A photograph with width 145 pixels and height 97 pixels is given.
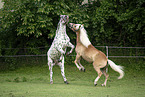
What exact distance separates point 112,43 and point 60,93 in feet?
38.5

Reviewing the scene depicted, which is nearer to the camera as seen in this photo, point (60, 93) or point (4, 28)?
point (60, 93)

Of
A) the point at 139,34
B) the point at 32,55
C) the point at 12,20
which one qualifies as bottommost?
the point at 32,55

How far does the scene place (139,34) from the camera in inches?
669

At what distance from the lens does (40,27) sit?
16375mm

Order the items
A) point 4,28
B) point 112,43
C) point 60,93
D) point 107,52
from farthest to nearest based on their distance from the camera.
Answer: point 112,43 < point 4,28 < point 107,52 < point 60,93

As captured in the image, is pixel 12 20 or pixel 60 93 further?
pixel 12 20

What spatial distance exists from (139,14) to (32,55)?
7085 mm

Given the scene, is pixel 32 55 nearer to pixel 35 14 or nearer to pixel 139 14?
pixel 35 14

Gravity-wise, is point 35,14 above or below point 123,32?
above

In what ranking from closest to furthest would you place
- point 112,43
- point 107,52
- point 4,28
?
point 107,52, point 4,28, point 112,43

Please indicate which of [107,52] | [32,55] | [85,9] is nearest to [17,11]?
[32,55]

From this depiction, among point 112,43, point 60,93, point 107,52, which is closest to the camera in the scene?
point 60,93

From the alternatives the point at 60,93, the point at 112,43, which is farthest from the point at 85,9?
the point at 60,93

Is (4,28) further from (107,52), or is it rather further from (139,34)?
(139,34)
